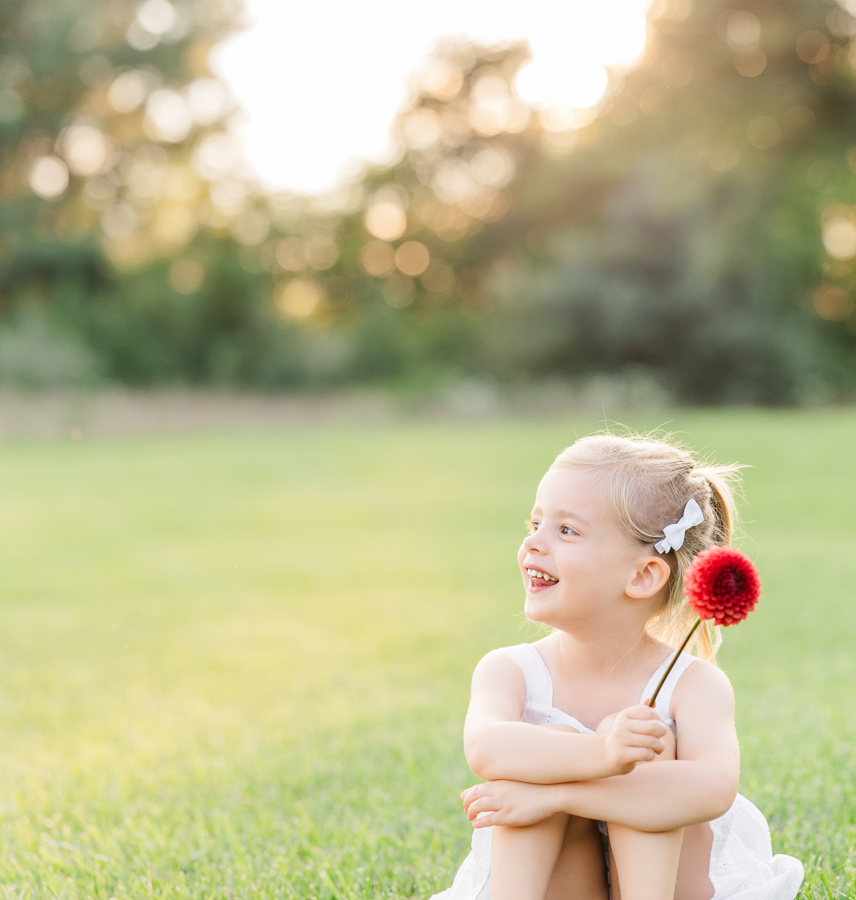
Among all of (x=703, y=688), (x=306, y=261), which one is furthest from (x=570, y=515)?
(x=306, y=261)

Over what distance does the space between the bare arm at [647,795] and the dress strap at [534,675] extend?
24 centimetres

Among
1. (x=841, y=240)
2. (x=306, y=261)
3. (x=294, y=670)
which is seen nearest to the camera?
(x=294, y=670)

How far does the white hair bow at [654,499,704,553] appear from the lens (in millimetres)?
1786

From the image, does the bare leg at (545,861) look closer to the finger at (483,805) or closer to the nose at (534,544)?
the finger at (483,805)

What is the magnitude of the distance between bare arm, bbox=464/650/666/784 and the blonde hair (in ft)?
1.16

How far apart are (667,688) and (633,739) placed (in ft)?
0.97

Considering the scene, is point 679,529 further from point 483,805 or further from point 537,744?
point 483,805

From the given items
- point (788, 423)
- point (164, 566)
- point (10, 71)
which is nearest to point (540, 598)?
point (164, 566)

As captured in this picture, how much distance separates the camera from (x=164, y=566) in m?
9.16

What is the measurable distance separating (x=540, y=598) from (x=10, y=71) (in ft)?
83.9

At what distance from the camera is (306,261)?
3117cm

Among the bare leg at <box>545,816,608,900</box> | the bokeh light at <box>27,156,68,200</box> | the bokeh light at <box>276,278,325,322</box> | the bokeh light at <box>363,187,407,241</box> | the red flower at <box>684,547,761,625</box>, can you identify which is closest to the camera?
the red flower at <box>684,547,761,625</box>

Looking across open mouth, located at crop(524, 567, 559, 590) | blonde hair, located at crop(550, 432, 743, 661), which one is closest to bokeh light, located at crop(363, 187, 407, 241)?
blonde hair, located at crop(550, 432, 743, 661)

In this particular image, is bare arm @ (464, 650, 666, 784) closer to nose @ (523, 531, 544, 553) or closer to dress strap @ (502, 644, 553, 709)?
dress strap @ (502, 644, 553, 709)
